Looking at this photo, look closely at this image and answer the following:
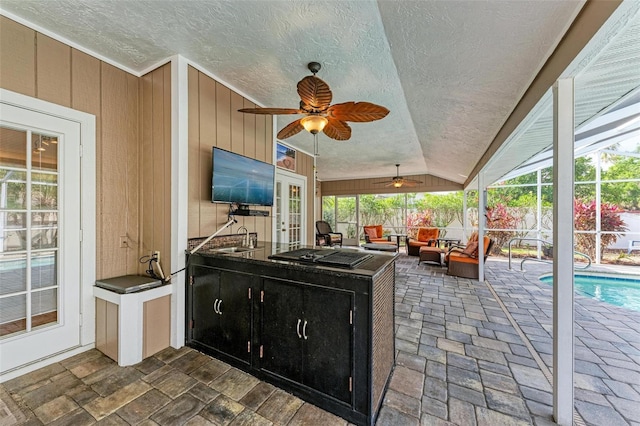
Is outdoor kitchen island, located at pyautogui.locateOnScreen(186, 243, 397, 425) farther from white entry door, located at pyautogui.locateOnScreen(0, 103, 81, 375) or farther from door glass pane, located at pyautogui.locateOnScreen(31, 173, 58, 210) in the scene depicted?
door glass pane, located at pyautogui.locateOnScreen(31, 173, 58, 210)

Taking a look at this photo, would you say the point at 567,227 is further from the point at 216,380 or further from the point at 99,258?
the point at 99,258

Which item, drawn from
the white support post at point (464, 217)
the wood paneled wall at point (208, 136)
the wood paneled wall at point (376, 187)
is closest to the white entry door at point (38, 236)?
the wood paneled wall at point (208, 136)

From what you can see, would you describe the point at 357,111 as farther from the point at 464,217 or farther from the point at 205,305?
the point at 464,217

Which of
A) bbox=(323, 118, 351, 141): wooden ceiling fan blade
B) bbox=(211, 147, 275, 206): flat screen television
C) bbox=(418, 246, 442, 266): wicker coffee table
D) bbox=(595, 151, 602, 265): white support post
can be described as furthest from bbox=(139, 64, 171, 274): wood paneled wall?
bbox=(595, 151, 602, 265): white support post

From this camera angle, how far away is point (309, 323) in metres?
1.69

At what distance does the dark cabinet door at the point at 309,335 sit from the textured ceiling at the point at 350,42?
1.93 metres

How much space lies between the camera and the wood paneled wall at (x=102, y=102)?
6.38 ft

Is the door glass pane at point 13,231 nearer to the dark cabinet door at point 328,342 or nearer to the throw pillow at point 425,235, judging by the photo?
the dark cabinet door at point 328,342

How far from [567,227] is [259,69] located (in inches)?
113

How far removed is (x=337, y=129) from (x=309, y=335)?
2038 millimetres

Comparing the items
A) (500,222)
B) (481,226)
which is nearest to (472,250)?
(481,226)

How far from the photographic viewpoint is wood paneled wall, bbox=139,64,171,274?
8.00 ft

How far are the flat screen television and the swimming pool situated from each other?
5.43 meters

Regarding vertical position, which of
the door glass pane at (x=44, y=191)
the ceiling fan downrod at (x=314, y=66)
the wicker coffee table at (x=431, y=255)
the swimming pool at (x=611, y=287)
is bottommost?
the swimming pool at (x=611, y=287)
